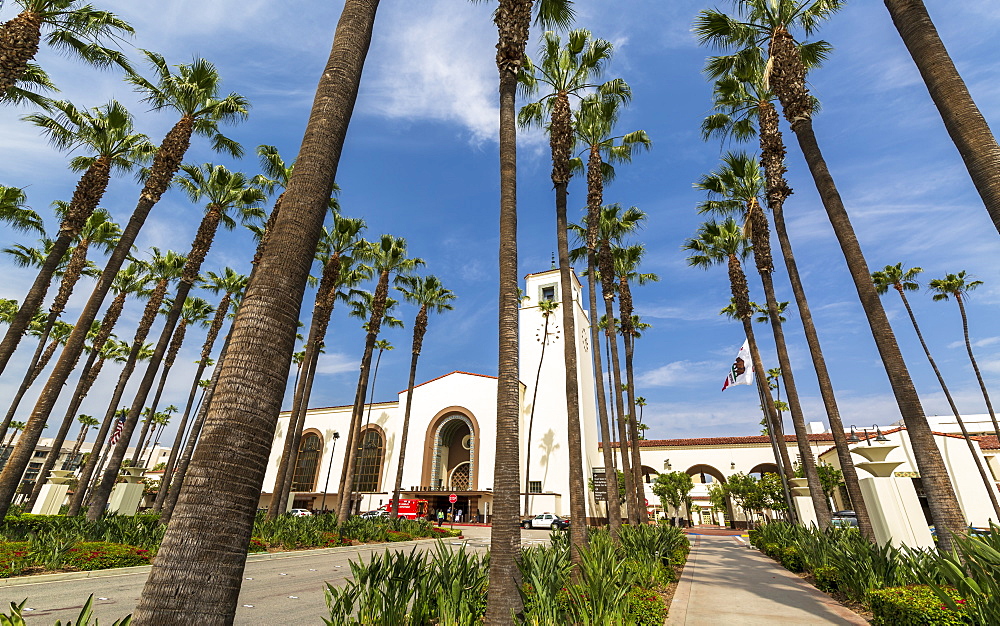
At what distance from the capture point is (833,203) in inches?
377

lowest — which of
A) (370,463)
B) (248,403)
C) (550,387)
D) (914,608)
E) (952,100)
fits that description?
(914,608)

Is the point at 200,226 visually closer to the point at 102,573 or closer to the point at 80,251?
the point at 80,251

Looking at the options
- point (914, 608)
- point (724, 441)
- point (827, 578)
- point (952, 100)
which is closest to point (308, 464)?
point (724, 441)

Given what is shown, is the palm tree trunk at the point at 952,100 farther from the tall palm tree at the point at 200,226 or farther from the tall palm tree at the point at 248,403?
the tall palm tree at the point at 200,226

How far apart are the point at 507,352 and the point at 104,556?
1224 cm

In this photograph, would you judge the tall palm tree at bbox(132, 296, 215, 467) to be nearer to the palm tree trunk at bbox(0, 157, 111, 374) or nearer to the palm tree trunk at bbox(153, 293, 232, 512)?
the palm tree trunk at bbox(153, 293, 232, 512)

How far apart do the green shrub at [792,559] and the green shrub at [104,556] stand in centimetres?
1776

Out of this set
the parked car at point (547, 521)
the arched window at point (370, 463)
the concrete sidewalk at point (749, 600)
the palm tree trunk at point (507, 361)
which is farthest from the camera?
the arched window at point (370, 463)

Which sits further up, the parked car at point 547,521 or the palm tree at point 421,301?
the palm tree at point 421,301

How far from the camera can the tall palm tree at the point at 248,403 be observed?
278 cm

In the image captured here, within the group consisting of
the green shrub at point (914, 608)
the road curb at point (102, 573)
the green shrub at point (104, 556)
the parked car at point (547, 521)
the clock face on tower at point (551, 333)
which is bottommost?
the road curb at point (102, 573)

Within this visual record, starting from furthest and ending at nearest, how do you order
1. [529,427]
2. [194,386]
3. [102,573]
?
[529,427], [194,386], [102,573]

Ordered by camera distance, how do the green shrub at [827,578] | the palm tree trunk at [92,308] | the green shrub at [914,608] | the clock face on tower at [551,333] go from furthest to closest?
the clock face on tower at [551,333], the palm tree trunk at [92,308], the green shrub at [827,578], the green shrub at [914,608]

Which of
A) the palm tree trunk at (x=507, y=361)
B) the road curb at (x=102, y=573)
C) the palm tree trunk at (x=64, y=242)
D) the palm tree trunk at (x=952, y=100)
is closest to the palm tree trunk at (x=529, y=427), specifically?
the road curb at (x=102, y=573)
